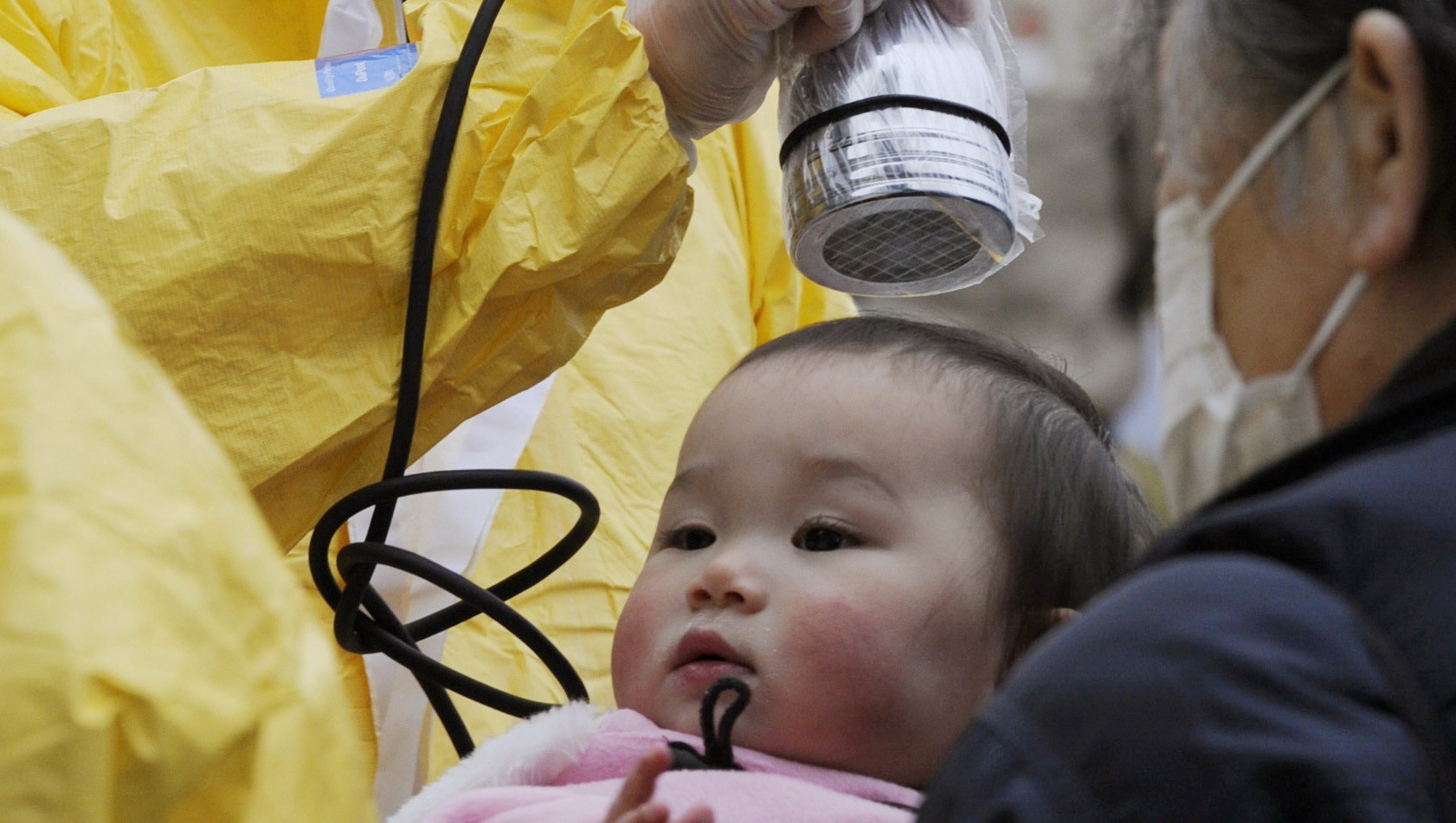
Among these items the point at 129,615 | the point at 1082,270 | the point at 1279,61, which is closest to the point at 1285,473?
the point at 1279,61

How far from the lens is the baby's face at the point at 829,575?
3.84 feet

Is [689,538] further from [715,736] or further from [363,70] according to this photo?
[363,70]

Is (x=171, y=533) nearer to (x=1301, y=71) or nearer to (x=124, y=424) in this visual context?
(x=124, y=424)

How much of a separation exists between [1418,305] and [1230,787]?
266 millimetres

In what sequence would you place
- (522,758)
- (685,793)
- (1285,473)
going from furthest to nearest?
(522,758) → (685,793) → (1285,473)

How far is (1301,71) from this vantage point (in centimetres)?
78

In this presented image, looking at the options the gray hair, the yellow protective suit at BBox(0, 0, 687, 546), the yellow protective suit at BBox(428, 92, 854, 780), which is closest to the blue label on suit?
the yellow protective suit at BBox(0, 0, 687, 546)

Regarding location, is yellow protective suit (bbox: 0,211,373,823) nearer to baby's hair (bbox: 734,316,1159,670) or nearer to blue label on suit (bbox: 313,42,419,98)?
baby's hair (bbox: 734,316,1159,670)

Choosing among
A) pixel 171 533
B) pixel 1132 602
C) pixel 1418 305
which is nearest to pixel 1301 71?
pixel 1418 305

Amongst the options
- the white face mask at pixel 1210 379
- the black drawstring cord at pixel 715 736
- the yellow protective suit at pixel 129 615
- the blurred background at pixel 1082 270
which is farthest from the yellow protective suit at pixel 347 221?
the blurred background at pixel 1082 270

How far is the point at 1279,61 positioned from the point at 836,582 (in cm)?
53

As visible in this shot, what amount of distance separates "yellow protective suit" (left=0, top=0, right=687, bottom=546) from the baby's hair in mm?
205

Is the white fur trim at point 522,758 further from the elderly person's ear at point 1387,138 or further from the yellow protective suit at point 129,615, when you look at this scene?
the elderly person's ear at point 1387,138

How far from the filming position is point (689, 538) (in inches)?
52.8
